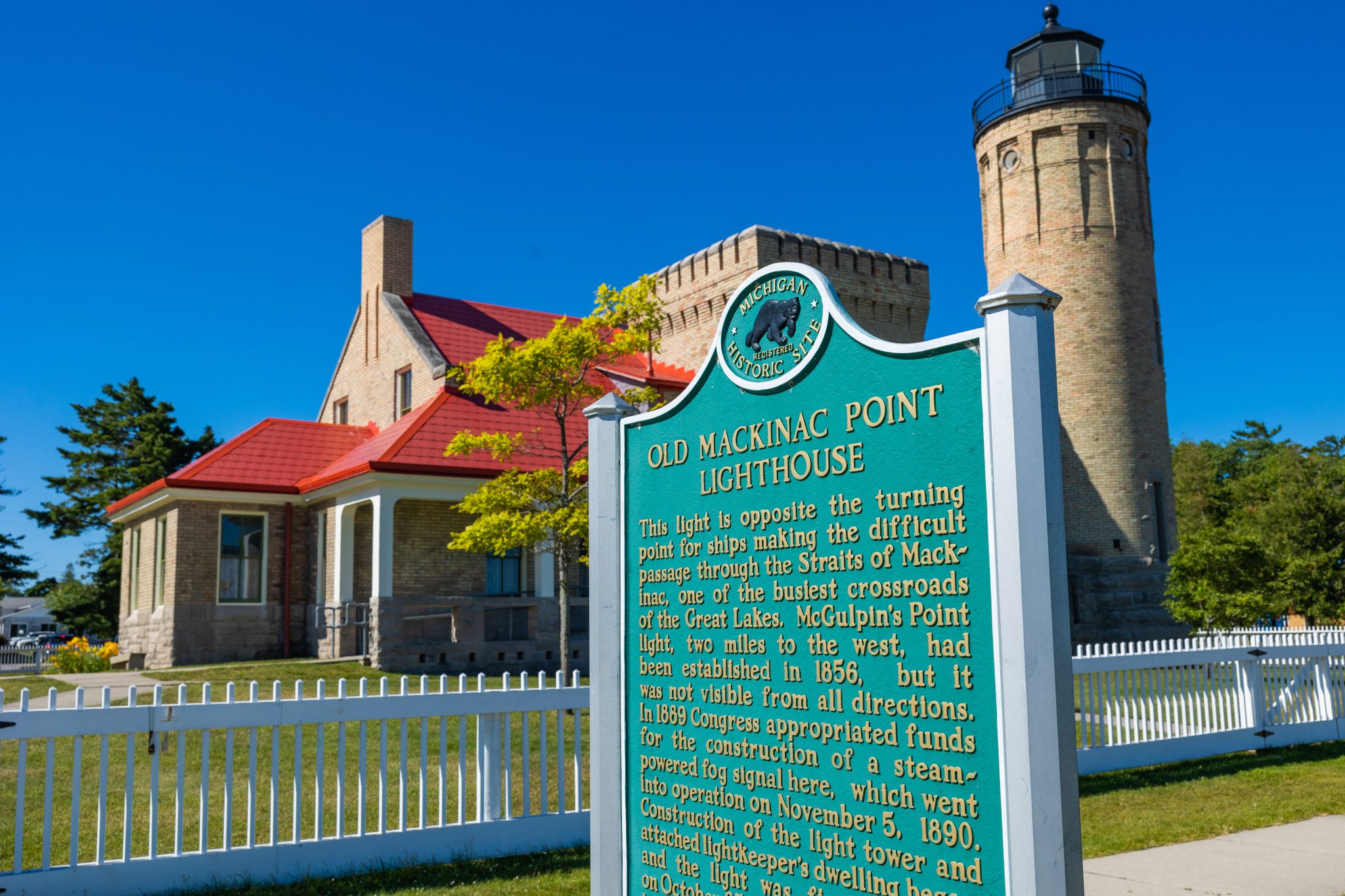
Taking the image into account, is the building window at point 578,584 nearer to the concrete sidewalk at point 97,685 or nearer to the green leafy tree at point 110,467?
the concrete sidewalk at point 97,685

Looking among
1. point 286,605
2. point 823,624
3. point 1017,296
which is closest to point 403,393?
point 286,605

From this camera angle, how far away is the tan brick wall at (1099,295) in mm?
28641

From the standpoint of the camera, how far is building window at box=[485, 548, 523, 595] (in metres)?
21.7

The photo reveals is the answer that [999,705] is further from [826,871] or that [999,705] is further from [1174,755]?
[1174,755]

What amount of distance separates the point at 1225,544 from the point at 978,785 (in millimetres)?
21891

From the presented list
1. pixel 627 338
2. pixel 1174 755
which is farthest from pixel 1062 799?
pixel 627 338

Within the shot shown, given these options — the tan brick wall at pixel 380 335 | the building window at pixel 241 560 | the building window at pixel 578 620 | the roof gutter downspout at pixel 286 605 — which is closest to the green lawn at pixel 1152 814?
the building window at pixel 578 620

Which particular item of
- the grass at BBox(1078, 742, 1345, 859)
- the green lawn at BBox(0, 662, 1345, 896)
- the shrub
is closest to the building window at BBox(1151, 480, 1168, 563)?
the green lawn at BBox(0, 662, 1345, 896)

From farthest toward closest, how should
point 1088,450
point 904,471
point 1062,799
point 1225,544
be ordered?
point 1088,450 < point 1225,544 < point 904,471 < point 1062,799

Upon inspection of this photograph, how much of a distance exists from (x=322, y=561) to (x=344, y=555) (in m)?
1.73

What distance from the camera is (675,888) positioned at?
158 inches

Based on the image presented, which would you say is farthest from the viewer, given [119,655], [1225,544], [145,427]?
[145,427]

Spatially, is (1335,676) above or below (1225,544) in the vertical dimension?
below

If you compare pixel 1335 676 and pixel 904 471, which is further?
pixel 1335 676
